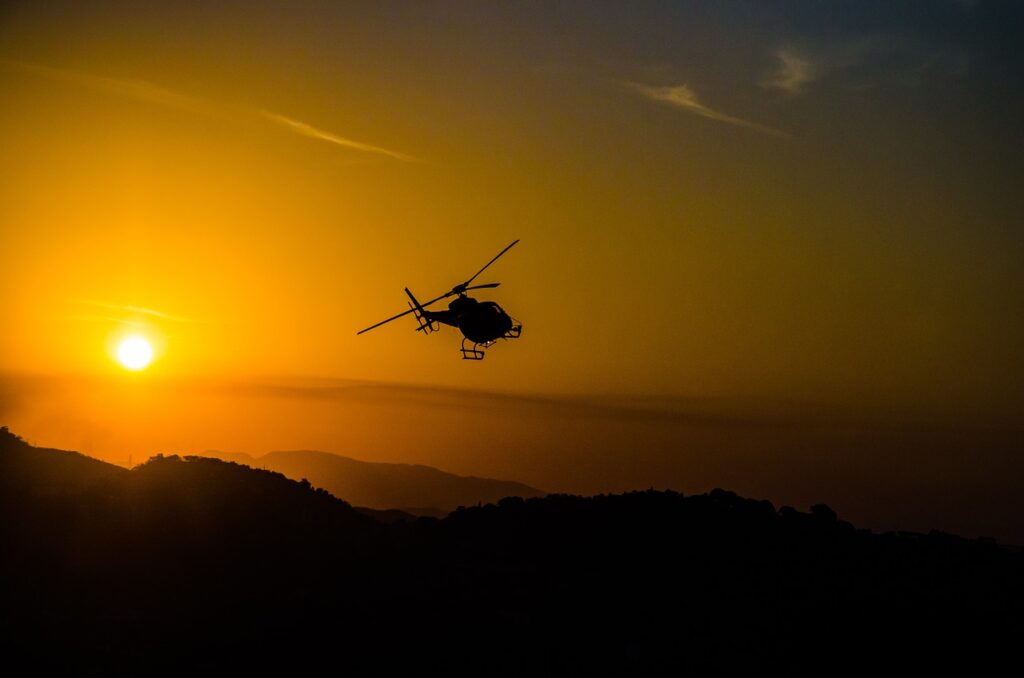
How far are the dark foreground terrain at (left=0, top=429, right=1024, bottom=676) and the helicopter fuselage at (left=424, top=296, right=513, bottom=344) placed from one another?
8.23 meters

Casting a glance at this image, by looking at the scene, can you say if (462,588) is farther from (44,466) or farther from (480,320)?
(44,466)

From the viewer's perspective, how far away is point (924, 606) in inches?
1453

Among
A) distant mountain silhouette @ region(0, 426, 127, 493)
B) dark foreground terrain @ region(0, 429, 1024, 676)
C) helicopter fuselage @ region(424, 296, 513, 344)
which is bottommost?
dark foreground terrain @ region(0, 429, 1024, 676)

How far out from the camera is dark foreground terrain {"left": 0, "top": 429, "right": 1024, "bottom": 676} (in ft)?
110

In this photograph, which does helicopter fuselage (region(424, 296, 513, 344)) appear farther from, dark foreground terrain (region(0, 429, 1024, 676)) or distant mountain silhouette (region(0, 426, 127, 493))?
distant mountain silhouette (region(0, 426, 127, 493))

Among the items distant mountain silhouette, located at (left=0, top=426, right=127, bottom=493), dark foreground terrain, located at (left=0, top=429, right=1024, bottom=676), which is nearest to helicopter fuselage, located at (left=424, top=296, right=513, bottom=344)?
dark foreground terrain, located at (left=0, top=429, right=1024, bottom=676)

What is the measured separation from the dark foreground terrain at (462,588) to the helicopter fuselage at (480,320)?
8233 mm

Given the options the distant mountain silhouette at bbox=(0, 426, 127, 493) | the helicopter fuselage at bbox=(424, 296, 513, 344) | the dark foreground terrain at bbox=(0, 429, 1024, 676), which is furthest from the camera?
the distant mountain silhouette at bbox=(0, 426, 127, 493)

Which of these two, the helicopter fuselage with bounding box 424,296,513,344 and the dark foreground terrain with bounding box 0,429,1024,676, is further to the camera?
the helicopter fuselage with bounding box 424,296,513,344

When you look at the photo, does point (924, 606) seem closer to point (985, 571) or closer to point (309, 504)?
point (985, 571)

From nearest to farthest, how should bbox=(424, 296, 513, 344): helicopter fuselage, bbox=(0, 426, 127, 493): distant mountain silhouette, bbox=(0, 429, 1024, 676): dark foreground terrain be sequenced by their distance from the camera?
bbox=(0, 429, 1024, 676): dark foreground terrain → bbox=(424, 296, 513, 344): helicopter fuselage → bbox=(0, 426, 127, 493): distant mountain silhouette

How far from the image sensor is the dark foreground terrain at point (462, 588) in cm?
3344

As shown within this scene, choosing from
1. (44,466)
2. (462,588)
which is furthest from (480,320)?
(44,466)

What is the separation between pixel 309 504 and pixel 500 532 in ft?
27.4
